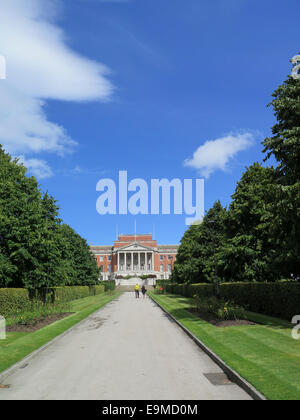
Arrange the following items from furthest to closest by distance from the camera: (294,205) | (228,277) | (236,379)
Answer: (228,277), (294,205), (236,379)

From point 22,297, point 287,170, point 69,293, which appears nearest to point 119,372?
point 287,170

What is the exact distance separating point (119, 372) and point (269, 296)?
1372cm

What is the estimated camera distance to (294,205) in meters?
14.7

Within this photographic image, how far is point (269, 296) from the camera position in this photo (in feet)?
65.5

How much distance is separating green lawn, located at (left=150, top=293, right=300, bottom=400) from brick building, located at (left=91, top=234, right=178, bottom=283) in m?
113

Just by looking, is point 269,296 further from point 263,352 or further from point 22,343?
point 22,343

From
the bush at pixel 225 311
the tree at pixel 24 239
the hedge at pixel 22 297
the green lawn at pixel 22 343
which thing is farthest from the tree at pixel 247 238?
the green lawn at pixel 22 343

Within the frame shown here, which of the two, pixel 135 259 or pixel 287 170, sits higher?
pixel 287 170

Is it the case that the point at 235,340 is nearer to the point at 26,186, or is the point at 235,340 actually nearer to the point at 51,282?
the point at 51,282

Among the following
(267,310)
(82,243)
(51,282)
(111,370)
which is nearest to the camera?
(111,370)

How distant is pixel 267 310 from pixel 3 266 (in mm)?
17790

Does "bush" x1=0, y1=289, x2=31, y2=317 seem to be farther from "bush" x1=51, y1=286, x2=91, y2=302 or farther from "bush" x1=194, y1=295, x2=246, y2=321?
"bush" x1=194, y1=295, x2=246, y2=321

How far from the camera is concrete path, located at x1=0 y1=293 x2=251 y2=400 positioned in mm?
6883
